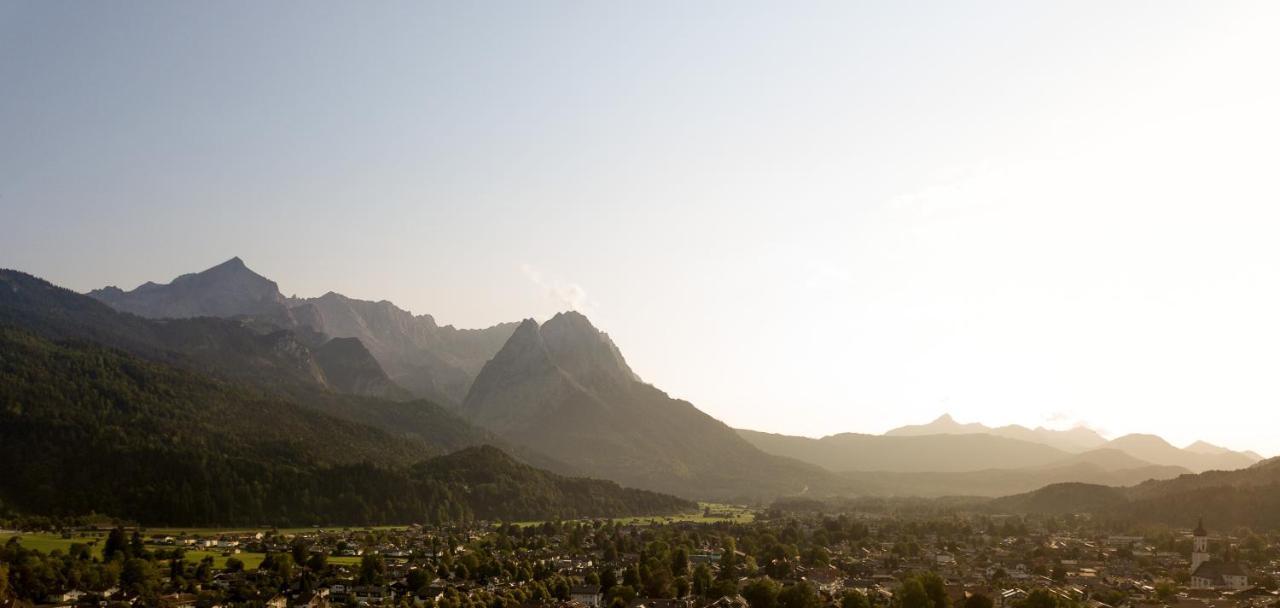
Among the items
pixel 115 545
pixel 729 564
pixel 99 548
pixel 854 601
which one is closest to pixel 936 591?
pixel 854 601

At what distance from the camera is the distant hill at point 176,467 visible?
141 metres

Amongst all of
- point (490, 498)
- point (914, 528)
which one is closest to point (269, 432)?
point (490, 498)

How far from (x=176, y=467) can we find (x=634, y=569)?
284 ft

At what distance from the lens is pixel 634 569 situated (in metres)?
98.6

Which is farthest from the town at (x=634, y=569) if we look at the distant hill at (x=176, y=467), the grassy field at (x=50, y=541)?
the distant hill at (x=176, y=467)

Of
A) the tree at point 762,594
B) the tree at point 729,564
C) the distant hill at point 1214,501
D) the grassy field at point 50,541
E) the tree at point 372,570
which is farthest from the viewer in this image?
the distant hill at point 1214,501

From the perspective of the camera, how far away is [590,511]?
19812 cm

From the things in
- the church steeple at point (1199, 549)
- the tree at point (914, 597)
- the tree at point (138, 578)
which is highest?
the church steeple at point (1199, 549)

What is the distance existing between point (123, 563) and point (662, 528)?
84439 mm

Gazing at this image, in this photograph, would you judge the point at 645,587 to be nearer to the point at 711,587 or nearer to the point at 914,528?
the point at 711,587

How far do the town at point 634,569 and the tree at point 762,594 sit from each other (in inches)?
10.9

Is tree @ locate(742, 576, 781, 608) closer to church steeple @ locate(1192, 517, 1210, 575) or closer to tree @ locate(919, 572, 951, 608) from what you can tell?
tree @ locate(919, 572, 951, 608)

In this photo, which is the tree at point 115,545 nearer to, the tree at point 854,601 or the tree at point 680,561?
the tree at point 680,561

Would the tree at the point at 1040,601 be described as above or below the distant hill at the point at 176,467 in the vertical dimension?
below
